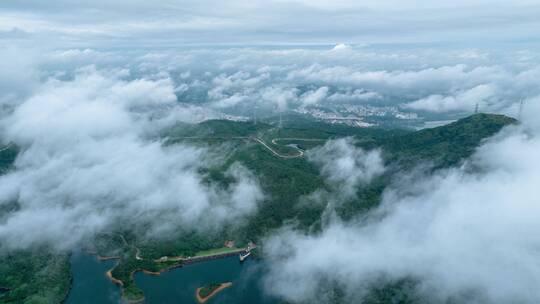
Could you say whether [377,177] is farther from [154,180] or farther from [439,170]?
[154,180]

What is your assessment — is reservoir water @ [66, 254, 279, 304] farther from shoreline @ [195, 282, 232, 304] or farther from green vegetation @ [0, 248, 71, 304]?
green vegetation @ [0, 248, 71, 304]

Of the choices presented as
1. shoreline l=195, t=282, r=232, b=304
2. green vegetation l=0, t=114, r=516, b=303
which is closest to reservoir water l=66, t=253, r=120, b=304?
green vegetation l=0, t=114, r=516, b=303

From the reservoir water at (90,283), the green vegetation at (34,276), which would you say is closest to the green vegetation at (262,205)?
the green vegetation at (34,276)

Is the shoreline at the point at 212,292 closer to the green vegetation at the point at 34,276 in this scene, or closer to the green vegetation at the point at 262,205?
the green vegetation at the point at 262,205

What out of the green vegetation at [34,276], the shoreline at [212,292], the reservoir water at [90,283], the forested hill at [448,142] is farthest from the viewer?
the forested hill at [448,142]

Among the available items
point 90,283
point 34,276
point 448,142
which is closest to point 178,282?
point 90,283

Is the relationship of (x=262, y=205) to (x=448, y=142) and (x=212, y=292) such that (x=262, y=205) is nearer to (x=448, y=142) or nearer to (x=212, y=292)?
(x=212, y=292)

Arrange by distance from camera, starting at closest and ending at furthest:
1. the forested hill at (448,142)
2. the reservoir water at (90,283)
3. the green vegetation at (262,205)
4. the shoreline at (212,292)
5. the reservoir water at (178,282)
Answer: the shoreline at (212,292) < the reservoir water at (178,282) < the reservoir water at (90,283) < the green vegetation at (262,205) < the forested hill at (448,142)

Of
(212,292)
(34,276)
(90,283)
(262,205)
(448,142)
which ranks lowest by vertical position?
(90,283)

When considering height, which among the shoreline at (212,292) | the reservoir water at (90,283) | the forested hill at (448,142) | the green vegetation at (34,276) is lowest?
the reservoir water at (90,283)
